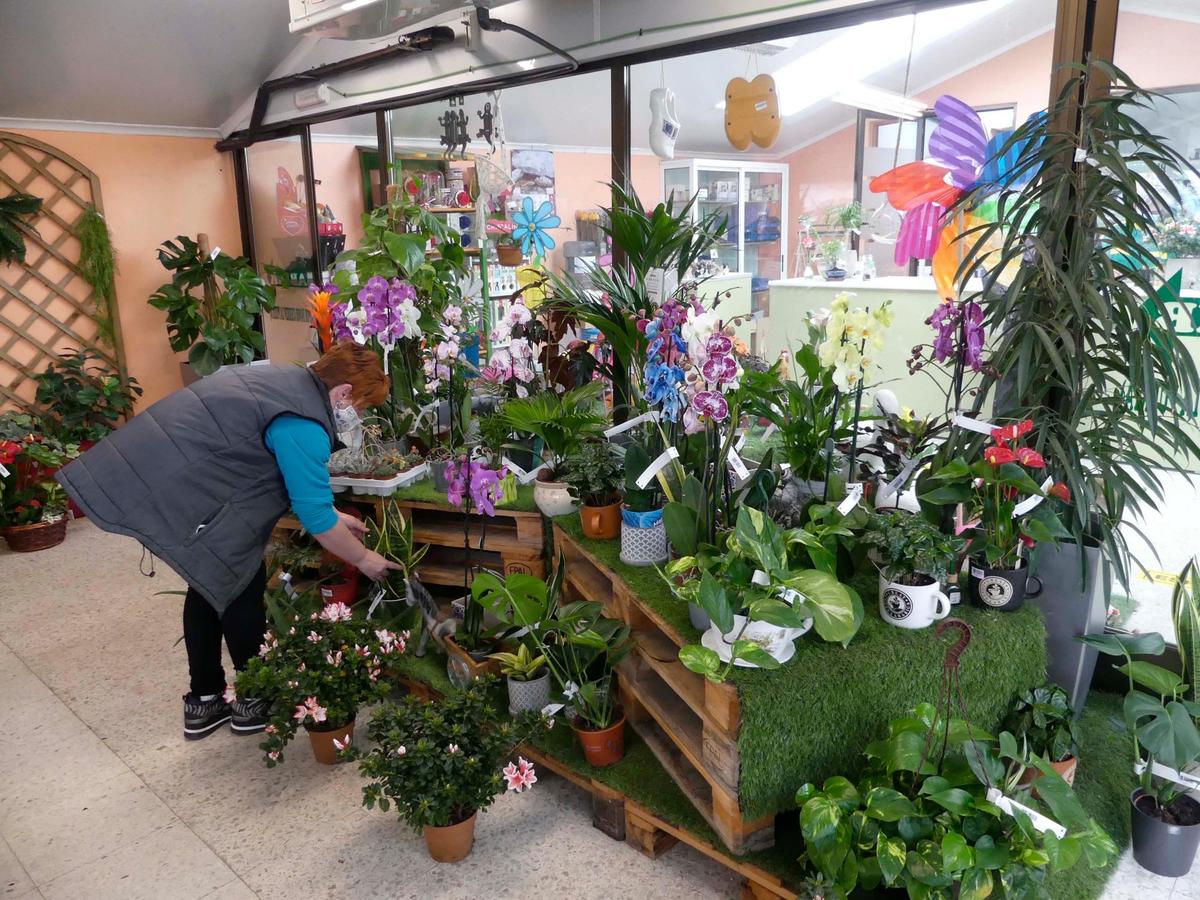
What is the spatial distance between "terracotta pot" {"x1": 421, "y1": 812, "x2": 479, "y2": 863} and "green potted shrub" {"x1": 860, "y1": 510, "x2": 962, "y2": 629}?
3.42ft

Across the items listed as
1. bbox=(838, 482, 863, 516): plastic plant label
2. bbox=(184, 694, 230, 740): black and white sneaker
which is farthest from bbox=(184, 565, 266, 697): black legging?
bbox=(838, 482, 863, 516): plastic plant label

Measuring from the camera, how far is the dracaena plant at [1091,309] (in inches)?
73.5

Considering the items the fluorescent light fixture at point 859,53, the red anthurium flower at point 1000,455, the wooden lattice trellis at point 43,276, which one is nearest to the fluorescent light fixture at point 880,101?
the fluorescent light fixture at point 859,53

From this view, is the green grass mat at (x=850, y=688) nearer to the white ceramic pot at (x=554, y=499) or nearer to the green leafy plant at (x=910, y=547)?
the green leafy plant at (x=910, y=547)

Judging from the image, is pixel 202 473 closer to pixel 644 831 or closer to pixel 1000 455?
pixel 644 831

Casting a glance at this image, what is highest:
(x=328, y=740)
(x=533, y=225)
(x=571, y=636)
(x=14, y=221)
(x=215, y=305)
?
(x=14, y=221)

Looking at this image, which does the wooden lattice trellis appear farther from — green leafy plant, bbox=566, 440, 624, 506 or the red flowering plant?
the red flowering plant

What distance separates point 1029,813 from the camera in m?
1.47

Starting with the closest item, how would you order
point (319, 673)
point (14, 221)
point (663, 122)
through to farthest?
point (319, 673), point (663, 122), point (14, 221)

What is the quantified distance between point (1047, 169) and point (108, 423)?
15.8 feet

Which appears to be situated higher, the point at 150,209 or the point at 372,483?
the point at 150,209

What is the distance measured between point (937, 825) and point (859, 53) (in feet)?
6.94

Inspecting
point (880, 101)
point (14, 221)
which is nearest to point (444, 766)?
point (880, 101)

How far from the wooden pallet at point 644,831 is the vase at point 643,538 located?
0.54m
